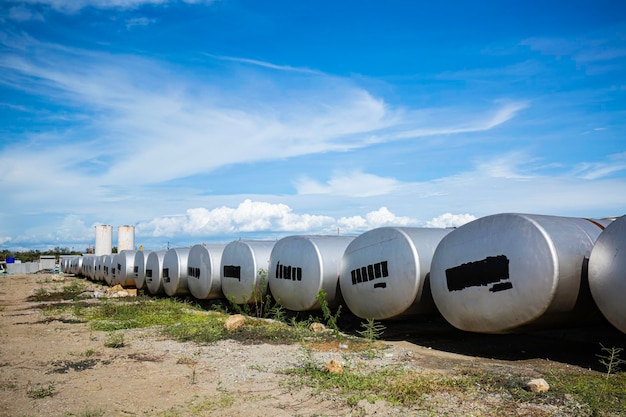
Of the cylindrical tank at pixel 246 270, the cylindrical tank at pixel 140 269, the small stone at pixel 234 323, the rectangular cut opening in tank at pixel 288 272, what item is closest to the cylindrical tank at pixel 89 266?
the cylindrical tank at pixel 140 269

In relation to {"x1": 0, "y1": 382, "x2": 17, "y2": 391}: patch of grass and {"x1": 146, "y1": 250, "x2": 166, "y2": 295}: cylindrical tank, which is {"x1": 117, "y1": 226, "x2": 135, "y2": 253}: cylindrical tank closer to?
{"x1": 146, "y1": 250, "x2": 166, "y2": 295}: cylindrical tank

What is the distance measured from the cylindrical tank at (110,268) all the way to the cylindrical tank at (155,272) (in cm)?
634

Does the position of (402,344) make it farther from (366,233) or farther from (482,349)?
(366,233)

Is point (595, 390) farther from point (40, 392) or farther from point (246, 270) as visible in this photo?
point (246, 270)

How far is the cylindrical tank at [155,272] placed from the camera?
712 inches

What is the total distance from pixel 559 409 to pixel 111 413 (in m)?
4.45

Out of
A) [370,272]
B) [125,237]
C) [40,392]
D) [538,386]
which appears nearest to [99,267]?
[125,237]

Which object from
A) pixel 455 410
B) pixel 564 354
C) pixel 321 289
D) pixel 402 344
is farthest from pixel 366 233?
pixel 455 410

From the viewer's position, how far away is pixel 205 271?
14.5 meters

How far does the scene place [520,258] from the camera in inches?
267

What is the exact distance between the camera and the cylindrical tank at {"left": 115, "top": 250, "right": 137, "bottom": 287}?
73.5ft

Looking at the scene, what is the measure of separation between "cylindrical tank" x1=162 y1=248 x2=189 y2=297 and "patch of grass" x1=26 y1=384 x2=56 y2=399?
1009cm

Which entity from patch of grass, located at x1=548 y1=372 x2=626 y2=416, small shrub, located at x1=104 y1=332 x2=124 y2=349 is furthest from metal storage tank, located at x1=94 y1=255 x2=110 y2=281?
patch of grass, located at x1=548 y1=372 x2=626 y2=416

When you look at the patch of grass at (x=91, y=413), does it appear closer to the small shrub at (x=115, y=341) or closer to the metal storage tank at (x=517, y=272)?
the small shrub at (x=115, y=341)
